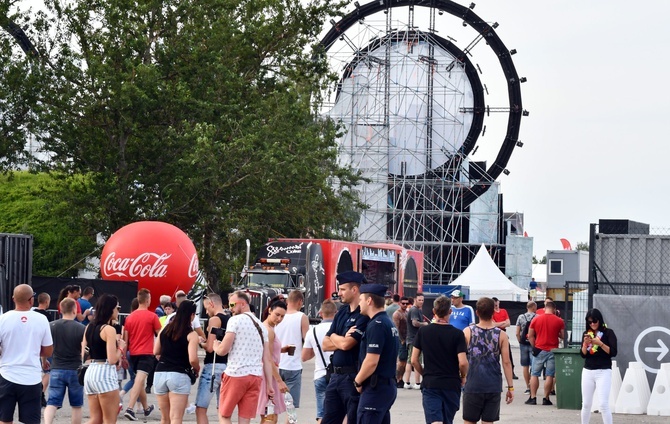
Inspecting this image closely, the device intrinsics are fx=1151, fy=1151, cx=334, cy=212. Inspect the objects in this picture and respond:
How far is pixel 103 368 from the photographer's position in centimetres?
1119

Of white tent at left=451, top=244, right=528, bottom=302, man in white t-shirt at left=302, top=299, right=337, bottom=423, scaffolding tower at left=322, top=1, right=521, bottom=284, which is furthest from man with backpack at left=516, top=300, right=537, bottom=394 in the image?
scaffolding tower at left=322, top=1, right=521, bottom=284

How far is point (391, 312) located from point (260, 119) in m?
14.6

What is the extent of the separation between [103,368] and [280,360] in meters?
3.11

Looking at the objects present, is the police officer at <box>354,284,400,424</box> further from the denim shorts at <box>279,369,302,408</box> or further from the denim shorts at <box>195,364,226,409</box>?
the denim shorts at <box>279,369,302,408</box>

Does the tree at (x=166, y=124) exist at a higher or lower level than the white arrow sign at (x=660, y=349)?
higher

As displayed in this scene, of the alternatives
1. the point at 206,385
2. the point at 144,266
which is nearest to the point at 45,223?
the point at 144,266

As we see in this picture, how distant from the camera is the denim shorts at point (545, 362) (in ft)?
62.4

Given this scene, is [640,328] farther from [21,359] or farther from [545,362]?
[21,359]

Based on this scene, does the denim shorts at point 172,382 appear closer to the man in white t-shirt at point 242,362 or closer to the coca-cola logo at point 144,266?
the man in white t-shirt at point 242,362

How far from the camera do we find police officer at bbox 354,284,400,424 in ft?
29.6

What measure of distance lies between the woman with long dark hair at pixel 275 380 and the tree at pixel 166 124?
18.5 meters

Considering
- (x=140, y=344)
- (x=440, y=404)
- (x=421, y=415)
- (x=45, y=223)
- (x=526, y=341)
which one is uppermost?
(x=45, y=223)

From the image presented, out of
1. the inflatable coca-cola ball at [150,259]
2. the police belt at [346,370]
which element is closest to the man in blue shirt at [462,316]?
the inflatable coca-cola ball at [150,259]

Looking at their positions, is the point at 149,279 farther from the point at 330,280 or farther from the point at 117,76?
the point at 330,280
